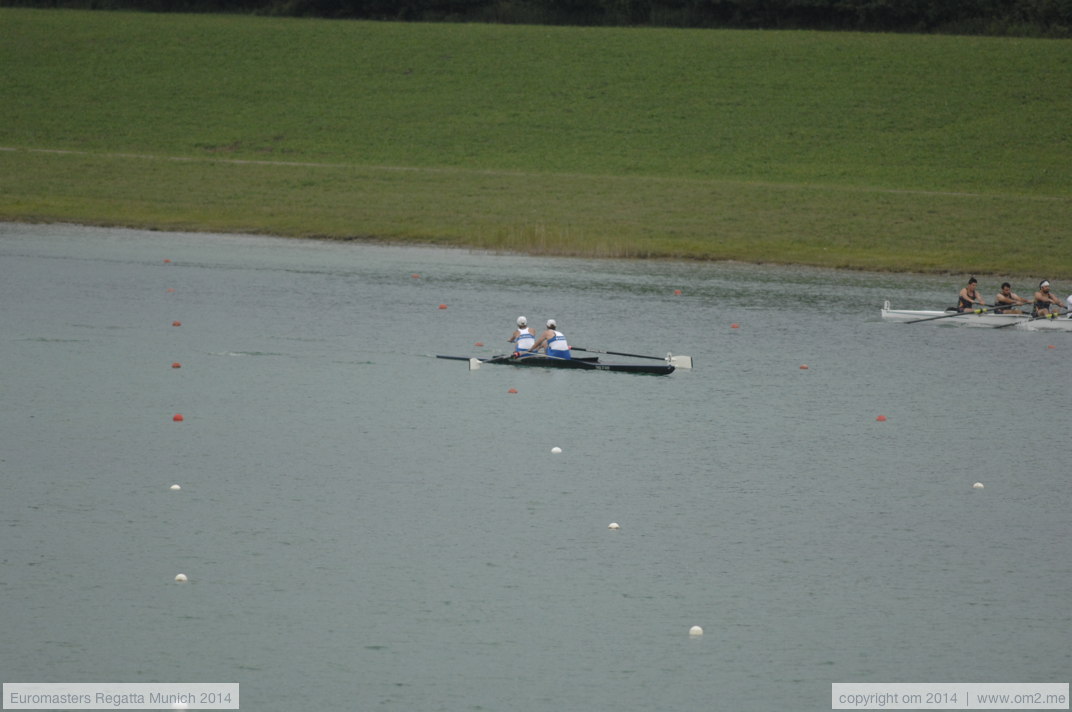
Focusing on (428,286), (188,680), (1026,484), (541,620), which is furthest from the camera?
(428,286)

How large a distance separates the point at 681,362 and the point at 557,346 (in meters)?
2.37

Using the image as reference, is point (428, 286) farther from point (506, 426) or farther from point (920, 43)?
point (920, 43)

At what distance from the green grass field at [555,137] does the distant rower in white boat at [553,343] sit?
604 inches

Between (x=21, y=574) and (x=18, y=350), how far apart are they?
12.8 meters

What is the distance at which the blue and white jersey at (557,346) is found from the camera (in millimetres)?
26266

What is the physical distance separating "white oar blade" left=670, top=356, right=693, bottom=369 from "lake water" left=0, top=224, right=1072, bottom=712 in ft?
1.04

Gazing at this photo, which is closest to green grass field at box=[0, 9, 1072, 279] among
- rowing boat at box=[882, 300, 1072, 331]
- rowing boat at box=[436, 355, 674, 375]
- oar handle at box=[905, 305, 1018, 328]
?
rowing boat at box=[882, 300, 1072, 331]

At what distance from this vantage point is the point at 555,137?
5819 cm

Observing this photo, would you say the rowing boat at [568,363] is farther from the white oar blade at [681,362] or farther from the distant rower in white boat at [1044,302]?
the distant rower in white boat at [1044,302]

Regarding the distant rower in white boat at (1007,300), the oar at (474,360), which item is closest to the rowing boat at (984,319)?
the distant rower in white boat at (1007,300)

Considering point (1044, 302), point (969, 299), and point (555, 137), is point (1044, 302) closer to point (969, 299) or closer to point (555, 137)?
point (969, 299)

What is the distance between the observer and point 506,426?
22.2m

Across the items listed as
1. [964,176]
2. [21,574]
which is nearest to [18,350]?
[21,574]

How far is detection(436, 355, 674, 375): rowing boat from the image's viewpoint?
1031 inches
